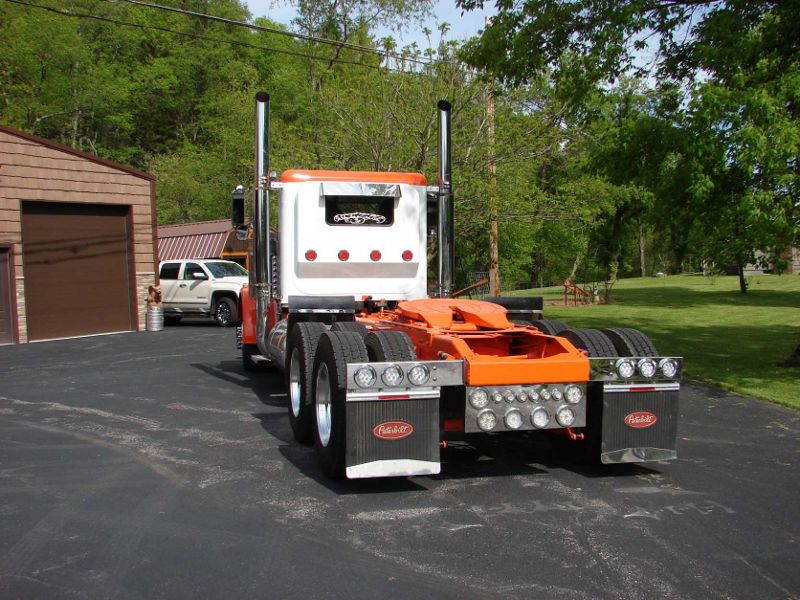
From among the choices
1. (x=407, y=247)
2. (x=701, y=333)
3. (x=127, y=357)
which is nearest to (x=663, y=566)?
(x=407, y=247)

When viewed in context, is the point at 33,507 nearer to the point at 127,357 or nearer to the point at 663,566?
the point at 663,566

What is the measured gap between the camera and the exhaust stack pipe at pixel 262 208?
898cm

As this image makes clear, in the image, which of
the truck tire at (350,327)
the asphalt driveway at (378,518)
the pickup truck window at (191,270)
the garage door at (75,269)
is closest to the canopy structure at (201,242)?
the pickup truck window at (191,270)

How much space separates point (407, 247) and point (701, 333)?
10.6m

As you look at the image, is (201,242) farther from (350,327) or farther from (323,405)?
(323,405)

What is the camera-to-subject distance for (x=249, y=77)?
42.0 metres

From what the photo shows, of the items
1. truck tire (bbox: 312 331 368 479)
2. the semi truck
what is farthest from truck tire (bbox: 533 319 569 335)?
truck tire (bbox: 312 331 368 479)

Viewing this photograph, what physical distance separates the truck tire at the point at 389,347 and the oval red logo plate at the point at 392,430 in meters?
0.55

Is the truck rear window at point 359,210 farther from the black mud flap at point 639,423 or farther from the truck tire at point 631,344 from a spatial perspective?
the black mud flap at point 639,423

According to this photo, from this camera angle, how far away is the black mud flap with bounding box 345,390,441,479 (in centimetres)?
537

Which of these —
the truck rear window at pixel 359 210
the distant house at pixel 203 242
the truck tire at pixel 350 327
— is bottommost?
the truck tire at pixel 350 327

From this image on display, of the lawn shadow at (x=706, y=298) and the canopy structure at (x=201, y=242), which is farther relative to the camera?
the canopy structure at (x=201, y=242)

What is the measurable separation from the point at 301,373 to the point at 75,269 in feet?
47.5

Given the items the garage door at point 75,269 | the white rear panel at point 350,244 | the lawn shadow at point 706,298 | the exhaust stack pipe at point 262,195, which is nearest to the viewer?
the exhaust stack pipe at point 262,195
